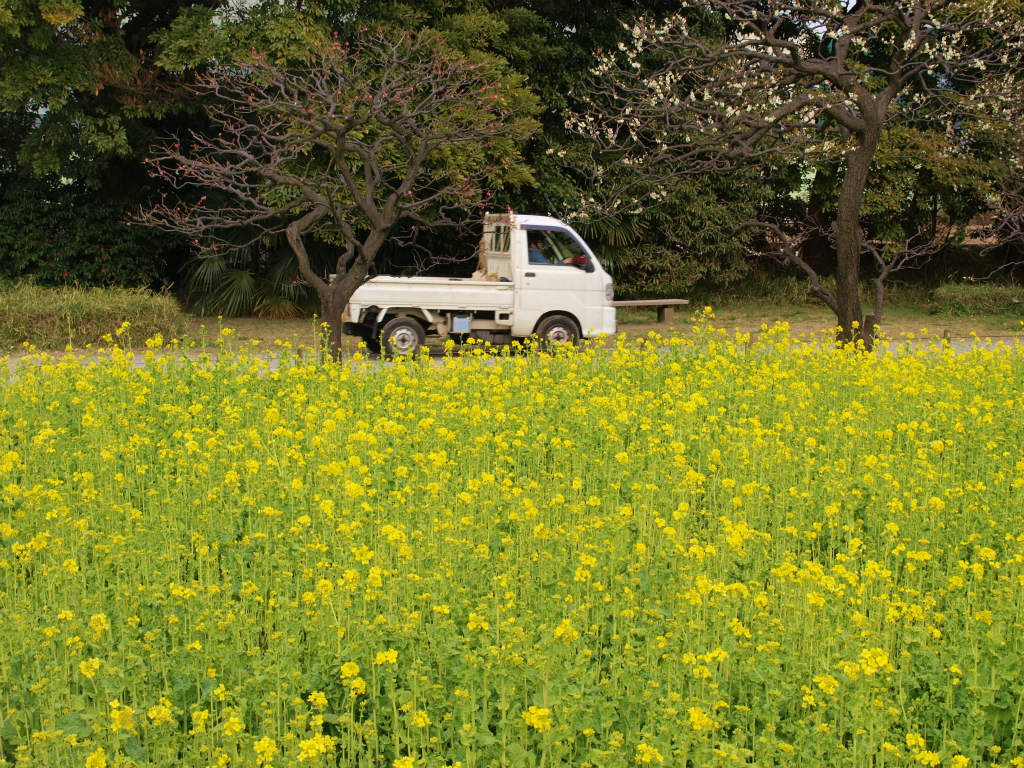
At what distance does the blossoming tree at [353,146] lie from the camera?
12.3m

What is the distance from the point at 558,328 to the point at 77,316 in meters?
7.09

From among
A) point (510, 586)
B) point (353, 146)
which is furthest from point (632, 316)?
point (510, 586)

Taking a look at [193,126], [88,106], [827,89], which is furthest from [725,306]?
[88,106]

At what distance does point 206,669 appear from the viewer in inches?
161

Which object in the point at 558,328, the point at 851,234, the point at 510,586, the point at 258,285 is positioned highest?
the point at 851,234

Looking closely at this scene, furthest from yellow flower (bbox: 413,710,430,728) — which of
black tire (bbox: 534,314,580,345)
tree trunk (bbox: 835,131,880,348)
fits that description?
black tire (bbox: 534,314,580,345)

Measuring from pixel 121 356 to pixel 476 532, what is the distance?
5117mm

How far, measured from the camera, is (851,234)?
12.8 meters

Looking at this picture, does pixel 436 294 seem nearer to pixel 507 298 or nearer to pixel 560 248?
pixel 507 298

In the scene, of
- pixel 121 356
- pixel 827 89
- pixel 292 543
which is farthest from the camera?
pixel 827 89

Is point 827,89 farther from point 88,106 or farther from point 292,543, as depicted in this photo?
point 292,543

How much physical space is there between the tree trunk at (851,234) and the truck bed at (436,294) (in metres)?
4.63

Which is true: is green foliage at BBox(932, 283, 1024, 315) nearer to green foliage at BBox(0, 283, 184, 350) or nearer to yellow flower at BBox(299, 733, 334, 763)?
green foliage at BBox(0, 283, 184, 350)

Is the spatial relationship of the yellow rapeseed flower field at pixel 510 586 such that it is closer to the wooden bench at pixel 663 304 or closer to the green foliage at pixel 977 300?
the wooden bench at pixel 663 304
